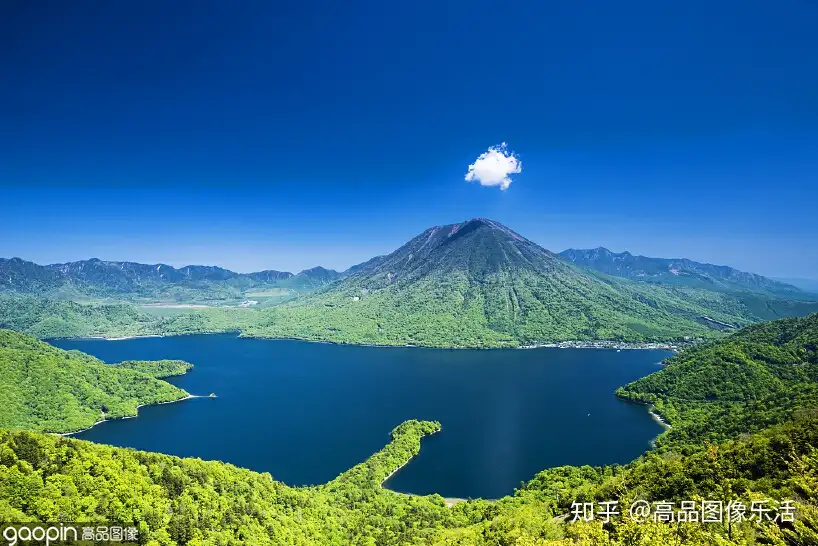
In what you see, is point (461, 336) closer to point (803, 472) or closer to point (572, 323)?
point (572, 323)

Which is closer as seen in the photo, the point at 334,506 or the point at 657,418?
the point at 334,506

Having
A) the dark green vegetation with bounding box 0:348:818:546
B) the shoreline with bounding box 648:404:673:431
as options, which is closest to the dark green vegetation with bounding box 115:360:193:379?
the dark green vegetation with bounding box 0:348:818:546

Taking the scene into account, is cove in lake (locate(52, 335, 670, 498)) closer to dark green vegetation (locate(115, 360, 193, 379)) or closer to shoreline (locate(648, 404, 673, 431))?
shoreline (locate(648, 404, 673, 431))

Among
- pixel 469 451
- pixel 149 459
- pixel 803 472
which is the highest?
pixel 803 472

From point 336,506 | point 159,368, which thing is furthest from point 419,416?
point 159,368

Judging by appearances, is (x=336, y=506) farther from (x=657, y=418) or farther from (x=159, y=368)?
(x=159, y=368)

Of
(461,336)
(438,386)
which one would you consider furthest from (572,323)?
A: (438,386)

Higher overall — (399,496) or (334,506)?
(334,506)
